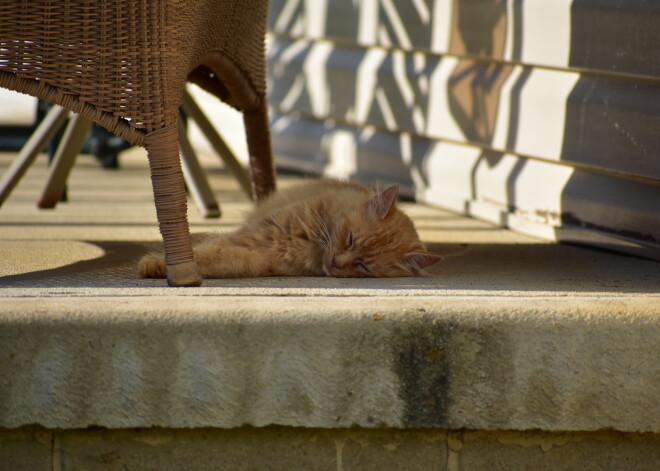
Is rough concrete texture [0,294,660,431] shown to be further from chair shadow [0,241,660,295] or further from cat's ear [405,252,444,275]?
cat's ear [405,252,444,275]

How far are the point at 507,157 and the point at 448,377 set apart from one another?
1768 mm

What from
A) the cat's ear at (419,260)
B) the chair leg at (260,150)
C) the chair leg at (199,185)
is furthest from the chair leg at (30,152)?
the cat's ear at (419,260)

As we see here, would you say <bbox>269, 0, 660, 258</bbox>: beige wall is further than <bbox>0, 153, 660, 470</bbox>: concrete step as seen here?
Yes

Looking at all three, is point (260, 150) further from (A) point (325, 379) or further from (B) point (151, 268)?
(A) point (325, 379)

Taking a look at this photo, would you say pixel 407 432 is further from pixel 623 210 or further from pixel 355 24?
pixel 355 24

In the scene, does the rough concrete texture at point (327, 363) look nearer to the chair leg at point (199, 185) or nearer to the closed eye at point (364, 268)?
the closed eye at point (364, 268)

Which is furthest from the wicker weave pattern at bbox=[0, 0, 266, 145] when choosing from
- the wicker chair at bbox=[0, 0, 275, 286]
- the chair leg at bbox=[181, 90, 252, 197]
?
the chair leg at bbox=[181, 90, 252, 197]

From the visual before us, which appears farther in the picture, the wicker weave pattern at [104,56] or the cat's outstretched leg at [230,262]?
the cat's outstretched leg at [230,262]

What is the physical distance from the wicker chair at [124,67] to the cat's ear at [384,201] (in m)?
0.67

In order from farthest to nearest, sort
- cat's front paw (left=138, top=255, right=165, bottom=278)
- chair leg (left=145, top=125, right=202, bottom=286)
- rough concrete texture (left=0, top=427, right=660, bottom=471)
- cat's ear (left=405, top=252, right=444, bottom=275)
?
cat's ear (left=405, top=252, right=444, bottom=275)
cat's front paw (left=138, top=255, right=165, bottom=278)
chair leg (left=145, top=125, right=202, bottom=286)
rough concrete texture (left=0, top=427, right=660, bottom=471)

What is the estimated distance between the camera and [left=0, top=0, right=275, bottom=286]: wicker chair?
2.04m

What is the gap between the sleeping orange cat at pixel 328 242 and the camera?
251 centimetres

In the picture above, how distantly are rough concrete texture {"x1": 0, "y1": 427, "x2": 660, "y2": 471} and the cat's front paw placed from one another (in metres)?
0.48

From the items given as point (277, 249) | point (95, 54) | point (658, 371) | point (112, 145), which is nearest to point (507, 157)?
point (277, 249)
